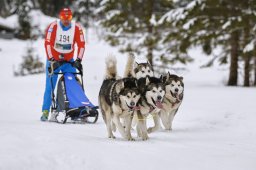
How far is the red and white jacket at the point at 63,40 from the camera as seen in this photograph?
874 cm

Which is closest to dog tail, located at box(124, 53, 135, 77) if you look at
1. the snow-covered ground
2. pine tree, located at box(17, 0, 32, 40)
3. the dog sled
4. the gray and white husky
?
the gray and white husky

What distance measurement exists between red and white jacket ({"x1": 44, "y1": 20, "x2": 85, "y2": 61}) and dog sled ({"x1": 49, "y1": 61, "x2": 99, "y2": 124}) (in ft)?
0.73

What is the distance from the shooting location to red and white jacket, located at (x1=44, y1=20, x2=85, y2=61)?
8.74 m

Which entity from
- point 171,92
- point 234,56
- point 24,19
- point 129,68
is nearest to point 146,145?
point 129,68

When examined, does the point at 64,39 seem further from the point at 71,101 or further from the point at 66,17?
the point at 71,101

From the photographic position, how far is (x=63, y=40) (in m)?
8.86

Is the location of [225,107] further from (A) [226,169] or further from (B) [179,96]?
(A) [226,169]

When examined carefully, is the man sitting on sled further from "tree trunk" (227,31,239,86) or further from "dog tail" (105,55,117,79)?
"tree trunk" (227,31,239,86)

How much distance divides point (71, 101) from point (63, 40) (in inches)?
48.9

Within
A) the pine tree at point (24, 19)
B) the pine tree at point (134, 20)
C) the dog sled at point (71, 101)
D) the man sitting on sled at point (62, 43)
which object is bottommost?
the dog sled at point (71, 101)

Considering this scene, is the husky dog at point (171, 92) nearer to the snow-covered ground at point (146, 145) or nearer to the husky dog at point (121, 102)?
the snow-covered ground at point (146, 145)

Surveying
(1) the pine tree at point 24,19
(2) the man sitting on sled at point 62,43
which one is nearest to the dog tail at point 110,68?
(2) the man sitting on sled at point 62,43

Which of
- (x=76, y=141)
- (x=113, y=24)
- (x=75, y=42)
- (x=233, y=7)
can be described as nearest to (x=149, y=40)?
(x=113, y=24)

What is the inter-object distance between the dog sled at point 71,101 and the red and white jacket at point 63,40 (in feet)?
0.73
